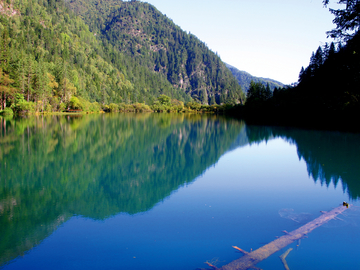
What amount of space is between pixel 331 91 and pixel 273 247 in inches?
1638

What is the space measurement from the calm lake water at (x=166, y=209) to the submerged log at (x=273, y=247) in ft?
0.47

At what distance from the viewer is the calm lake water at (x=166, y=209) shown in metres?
5.76

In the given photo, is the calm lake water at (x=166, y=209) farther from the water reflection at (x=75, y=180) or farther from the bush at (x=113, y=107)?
the bush at (x=113, y=107)

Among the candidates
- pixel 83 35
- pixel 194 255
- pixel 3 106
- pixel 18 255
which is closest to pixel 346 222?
pixel 194 255

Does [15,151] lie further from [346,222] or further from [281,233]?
[346,222]

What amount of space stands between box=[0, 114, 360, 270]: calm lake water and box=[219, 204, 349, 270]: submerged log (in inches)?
5.7

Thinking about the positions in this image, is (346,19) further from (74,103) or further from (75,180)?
(74,103)

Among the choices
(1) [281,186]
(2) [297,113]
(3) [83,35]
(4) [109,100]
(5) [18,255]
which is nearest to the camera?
(5) [18,255]

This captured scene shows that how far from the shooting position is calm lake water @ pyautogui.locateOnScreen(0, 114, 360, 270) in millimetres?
5762

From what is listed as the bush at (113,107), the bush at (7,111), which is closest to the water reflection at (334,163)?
the bush at (7,111)

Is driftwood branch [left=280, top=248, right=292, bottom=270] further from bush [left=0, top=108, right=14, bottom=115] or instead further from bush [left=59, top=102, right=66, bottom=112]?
bush [left=59, top=102, right=66, bottom=112]

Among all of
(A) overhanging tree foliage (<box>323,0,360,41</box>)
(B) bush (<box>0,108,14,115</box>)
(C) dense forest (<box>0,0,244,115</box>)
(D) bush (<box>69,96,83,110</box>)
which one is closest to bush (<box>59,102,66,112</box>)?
(C) dense forest (<box>0,0,244,115</box>)

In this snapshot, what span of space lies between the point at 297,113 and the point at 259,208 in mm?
53749

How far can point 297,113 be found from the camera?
187 ft
